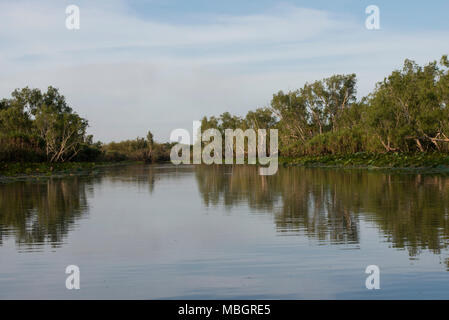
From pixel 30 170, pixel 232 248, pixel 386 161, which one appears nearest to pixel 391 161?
pixel 386 161

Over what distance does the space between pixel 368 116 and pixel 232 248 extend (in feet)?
119

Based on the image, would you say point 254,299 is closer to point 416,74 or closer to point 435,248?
point 435,248

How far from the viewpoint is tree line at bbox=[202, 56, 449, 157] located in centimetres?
3741

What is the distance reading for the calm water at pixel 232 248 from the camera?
20.9 ft

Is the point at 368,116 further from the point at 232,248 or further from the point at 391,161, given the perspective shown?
the point at 232,248

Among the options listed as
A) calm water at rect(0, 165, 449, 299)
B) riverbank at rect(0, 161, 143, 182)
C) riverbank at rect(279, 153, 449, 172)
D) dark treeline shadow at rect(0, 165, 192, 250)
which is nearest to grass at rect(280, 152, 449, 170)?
riverbank at rect(279, 153, 449, 172)

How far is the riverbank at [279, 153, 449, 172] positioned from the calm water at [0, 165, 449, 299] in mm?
17189

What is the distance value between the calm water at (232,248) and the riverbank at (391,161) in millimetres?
17189

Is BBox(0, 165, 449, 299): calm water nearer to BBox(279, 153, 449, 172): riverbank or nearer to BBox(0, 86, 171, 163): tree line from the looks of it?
BBox(279, 153, 449, 172): riverbank

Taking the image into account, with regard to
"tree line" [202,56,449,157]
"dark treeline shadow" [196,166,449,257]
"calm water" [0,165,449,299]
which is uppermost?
"tree line" [202,56,449,157]

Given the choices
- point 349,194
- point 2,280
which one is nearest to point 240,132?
point 349,194

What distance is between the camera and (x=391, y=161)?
121ft

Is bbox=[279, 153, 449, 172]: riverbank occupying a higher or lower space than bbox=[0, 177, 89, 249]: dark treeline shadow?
higher

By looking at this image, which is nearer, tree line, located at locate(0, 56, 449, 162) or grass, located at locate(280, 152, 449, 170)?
grass, located at locate(280, 152, 449, 170)
